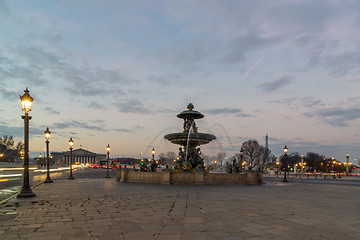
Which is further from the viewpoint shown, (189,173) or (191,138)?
(191,138)

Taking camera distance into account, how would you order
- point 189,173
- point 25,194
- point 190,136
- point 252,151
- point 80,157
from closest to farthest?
point 25,194 < point 189,173 < point 190,136 < point 252,151 < point 80,157

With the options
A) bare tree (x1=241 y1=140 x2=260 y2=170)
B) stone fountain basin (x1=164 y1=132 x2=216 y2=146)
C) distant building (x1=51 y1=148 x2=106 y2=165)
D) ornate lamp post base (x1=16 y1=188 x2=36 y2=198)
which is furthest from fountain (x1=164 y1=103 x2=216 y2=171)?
distant building (x1=51 y1=148 x2=106 y2=165)

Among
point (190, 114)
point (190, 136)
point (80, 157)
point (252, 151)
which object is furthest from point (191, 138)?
point (80, 157)

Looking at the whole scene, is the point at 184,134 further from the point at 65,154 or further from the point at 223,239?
the point at 65,154

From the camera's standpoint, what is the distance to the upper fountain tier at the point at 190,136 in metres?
25.3

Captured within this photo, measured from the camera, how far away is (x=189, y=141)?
26.1 meters

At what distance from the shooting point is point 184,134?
25.5 metres

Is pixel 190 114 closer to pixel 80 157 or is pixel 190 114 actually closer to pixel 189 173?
pixel 189 173

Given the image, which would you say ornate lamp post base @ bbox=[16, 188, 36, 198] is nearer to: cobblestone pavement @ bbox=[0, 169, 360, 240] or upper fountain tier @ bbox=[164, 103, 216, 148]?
cobblestone pavement @ bbox=[0, 169, 360, 240]

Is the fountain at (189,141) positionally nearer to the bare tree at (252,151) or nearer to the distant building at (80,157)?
the bare tree at (252,151)

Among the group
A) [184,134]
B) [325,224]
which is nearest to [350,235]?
[325,224]

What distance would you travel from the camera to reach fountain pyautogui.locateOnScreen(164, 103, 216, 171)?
25.3 metres

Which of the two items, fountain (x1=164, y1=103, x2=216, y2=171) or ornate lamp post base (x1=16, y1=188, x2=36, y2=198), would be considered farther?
fountain (x1=164, y1=103, x2=216, y2=171)

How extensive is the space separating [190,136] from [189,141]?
1.11 meters
